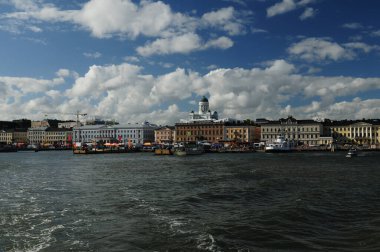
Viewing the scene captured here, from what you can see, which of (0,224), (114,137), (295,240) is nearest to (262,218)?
(295,240)

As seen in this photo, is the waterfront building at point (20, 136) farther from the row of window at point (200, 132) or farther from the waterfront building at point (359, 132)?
the waterfront building at point (359, 132)

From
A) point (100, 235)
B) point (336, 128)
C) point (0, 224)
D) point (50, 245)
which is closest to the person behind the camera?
point (50, 245)

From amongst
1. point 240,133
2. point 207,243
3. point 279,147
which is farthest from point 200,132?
point 207,243

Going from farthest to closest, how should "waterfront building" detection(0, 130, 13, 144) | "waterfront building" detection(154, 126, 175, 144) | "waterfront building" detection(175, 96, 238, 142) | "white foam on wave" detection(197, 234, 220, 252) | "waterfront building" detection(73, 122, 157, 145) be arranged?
"waterfront building" detection(0, 130, 13, 144) → "waterfront building" detection(73, 122, 157, 145) → "waterfront building" detection(154, 126, 175, 144) → "waterfront building" detection(175, 96, 238, 142) → "white foam on wave" detection(197, 234, 220, 252)

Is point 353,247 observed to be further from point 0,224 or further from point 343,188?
point 343,188

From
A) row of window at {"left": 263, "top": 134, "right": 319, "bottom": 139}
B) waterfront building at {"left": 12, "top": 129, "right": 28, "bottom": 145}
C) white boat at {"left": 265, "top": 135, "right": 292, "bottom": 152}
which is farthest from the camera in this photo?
waterfront building at {"left": 12, "top": 129, "right": 28, "bottom": 145}

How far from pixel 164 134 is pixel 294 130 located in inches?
1815

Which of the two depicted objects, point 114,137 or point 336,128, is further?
point 114,137

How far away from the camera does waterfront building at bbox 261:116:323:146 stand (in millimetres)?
131875

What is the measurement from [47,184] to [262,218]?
18.4m

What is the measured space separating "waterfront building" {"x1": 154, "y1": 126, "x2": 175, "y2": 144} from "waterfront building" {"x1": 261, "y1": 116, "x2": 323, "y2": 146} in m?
33.9

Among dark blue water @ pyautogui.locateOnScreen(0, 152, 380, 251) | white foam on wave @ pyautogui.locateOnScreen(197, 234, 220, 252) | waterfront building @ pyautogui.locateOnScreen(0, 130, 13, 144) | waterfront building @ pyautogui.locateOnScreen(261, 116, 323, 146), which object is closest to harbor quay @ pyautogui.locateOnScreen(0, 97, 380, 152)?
waterfront building @ pyautogui.locateOnScreen(261, 116, 323, 146)

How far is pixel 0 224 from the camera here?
54.6 feet

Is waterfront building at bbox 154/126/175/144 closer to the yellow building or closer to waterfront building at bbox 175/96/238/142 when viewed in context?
waterfront building at bbox 175/96/238/142
